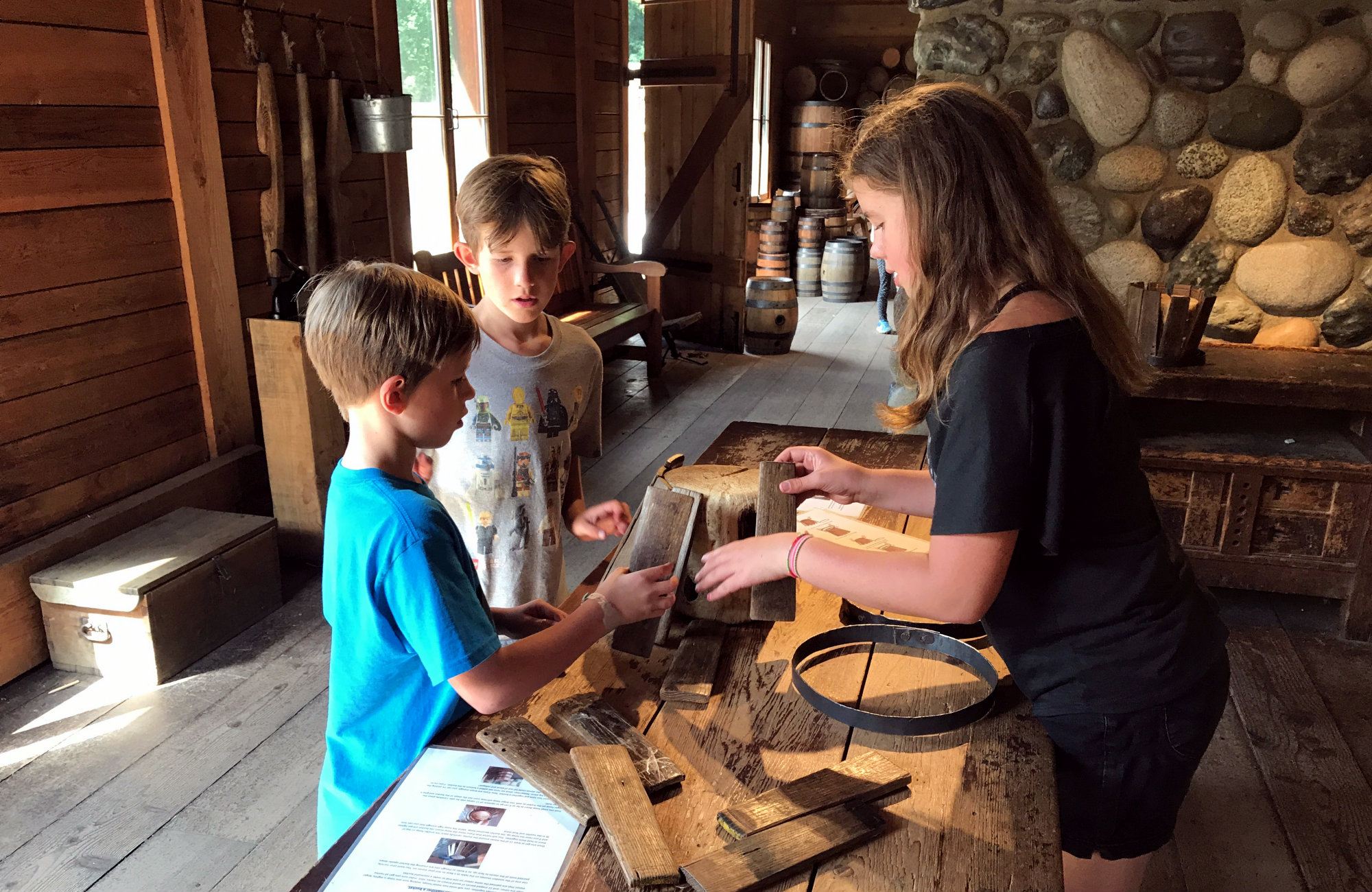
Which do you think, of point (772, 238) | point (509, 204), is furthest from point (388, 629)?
point (772, 238)

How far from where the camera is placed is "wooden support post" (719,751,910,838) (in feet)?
3.26

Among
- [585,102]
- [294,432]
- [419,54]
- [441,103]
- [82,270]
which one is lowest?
[294,432]

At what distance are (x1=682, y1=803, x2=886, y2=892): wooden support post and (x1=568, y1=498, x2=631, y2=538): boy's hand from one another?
33.0 inches

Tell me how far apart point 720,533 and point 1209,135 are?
2.85m

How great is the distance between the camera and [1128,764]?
1244mm

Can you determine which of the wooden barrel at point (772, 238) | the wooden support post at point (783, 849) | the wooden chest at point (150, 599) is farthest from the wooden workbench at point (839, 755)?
the wooden barrel at point (772, 238)

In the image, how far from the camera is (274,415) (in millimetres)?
3365

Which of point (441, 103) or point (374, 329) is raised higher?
point (441, 103)

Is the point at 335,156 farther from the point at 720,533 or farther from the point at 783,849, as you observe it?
the point at 783,849

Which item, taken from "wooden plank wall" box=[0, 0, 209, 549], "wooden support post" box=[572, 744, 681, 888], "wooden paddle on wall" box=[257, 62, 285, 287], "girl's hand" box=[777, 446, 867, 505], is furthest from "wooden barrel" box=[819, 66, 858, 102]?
"wooden support post" box=[572, 744, 681, 888]

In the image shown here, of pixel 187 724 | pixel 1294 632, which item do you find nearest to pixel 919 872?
pixel 187 724

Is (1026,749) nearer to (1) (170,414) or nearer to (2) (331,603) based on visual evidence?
(2) (331,603)

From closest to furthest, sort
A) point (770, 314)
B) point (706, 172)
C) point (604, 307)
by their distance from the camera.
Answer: point (604, 307), point (770, 314), point (706, 172)

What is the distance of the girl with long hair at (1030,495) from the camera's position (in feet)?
3.59
